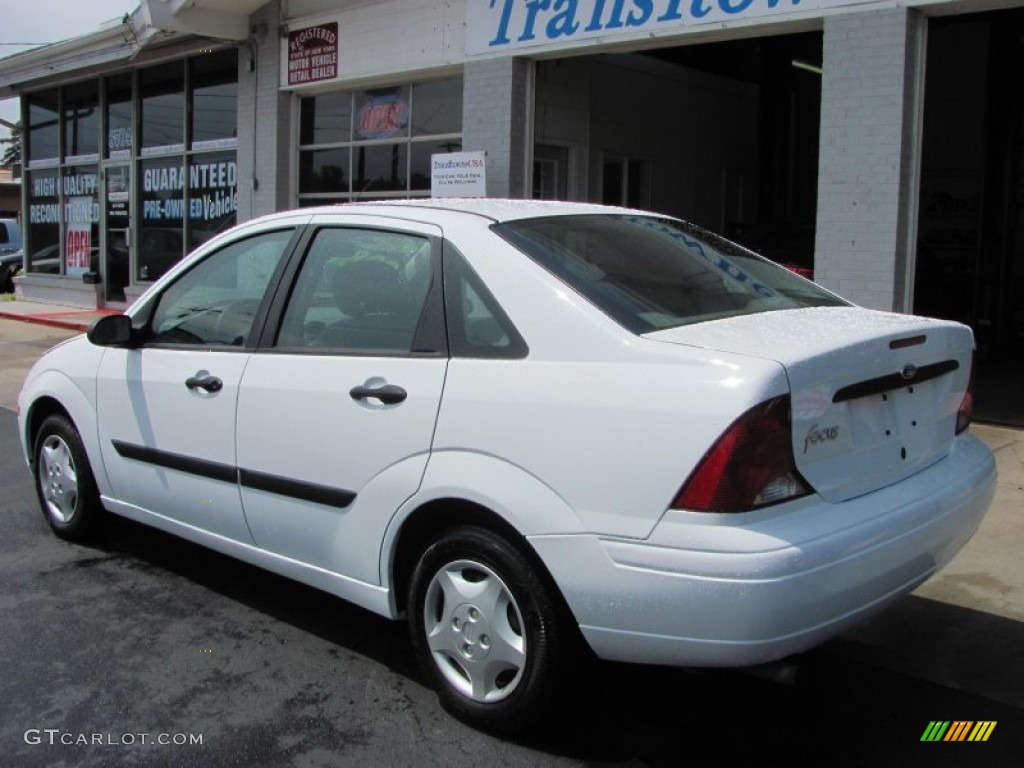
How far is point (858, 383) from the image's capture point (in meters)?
2.87

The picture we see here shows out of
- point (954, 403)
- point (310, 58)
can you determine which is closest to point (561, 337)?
point (954, 403)

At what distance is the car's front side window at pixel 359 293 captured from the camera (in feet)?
11.3

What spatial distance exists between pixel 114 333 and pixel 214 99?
11.8 m

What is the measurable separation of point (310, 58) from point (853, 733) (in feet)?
38.3

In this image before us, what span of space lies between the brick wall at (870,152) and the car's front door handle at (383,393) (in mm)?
5555

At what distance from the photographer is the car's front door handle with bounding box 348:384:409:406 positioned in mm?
3268

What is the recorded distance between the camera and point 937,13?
7.60 metres

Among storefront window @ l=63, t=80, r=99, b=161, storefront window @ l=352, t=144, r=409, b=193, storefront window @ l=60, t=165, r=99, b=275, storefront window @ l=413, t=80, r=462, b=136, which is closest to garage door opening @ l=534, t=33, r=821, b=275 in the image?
storefront window @ l=413, t=80, r=462, b=136

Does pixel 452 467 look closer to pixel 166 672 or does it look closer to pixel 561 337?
pixel 561 337

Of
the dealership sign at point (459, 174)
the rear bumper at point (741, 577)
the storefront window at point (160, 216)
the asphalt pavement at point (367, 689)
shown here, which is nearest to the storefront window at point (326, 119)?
the dealership sign at point (459, 174)

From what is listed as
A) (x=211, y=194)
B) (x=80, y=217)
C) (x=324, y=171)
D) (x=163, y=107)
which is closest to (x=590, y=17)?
(x=324, y=171)

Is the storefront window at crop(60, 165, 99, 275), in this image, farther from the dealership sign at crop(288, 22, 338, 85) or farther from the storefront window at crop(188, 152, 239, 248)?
the dealership sign at crop(288, 22, 338, 85)

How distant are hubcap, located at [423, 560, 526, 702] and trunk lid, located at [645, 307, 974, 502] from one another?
0.98m

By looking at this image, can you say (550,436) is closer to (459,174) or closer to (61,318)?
(459,174)
